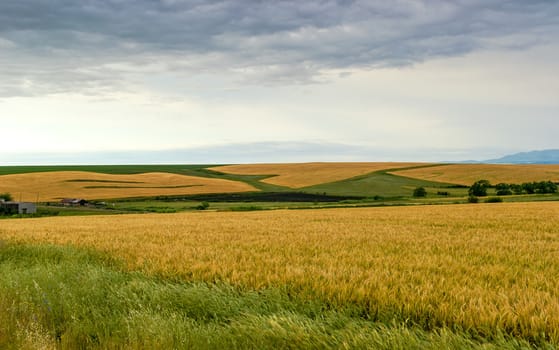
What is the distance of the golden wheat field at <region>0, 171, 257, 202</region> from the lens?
79000mm

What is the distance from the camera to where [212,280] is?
839cm

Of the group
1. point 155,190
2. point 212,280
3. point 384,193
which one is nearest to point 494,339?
point 212,280

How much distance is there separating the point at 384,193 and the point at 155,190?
40.0 metres

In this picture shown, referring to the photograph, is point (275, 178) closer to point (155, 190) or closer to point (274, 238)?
point (155, 190)

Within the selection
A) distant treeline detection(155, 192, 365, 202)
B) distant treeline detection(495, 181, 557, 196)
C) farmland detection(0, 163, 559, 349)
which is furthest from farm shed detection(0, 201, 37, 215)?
distant treeline detection(495, 181, 557, 196)

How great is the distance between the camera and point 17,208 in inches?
2430

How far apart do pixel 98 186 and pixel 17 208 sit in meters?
29.6

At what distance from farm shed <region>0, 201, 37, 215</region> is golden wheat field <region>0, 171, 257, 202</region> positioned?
11.5 meters

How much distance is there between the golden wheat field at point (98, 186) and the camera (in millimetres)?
79000

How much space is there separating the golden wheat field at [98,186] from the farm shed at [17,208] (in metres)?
11.5

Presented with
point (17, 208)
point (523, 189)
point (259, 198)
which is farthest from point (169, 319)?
point (523, 189)

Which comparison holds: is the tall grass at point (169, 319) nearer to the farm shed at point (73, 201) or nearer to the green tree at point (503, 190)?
the farm shed at point (73, 201)

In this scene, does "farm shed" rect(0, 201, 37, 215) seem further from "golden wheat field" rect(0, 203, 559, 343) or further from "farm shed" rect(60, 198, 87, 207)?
"golden wheat field" rect(0, 203, 559, 343)

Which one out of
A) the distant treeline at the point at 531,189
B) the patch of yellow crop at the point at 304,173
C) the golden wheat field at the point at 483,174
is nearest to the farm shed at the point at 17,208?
the patch of yellow crop at the point at 304,173
